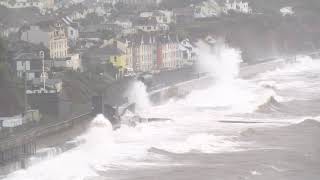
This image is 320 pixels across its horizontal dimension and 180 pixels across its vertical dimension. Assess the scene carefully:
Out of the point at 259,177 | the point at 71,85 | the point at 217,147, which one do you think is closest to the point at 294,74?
the point at 71,85

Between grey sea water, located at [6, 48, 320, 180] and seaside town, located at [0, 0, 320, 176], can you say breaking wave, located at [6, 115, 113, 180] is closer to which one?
grey sea water, located at [6, 48, 320, 180]

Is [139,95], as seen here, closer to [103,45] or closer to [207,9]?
[103,45]

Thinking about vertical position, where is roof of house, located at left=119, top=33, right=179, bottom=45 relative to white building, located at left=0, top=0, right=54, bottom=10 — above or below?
below

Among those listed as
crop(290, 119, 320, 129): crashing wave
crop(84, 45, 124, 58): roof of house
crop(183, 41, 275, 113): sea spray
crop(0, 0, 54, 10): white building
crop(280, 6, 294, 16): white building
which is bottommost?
crop(290, 119, 320, 129): crashing wave

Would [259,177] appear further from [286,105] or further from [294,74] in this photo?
[294,74]

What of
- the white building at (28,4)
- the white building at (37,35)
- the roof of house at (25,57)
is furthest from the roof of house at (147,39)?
the white building at (28,4)

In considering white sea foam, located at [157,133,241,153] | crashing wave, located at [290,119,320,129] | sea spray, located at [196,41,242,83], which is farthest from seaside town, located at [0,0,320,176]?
crashing wave, located at [290,119,320,129]

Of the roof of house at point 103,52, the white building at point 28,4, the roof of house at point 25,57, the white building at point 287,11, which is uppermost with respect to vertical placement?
the white building at point 287,11

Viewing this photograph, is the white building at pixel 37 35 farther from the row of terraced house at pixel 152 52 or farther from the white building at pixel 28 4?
the white building at pixel 28 4

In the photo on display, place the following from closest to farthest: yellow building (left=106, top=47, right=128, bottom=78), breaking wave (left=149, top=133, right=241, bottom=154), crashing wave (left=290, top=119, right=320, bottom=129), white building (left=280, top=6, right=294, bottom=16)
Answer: breaking wave (left=149, top=133, right=241, bottom=154)
crashing wave (left=290, top=119, right=320, bottom=129)
yellow building (left=106, top=47, right=128, bottom=78)
white building (left=280, top=6, right=294, bottom=16)
